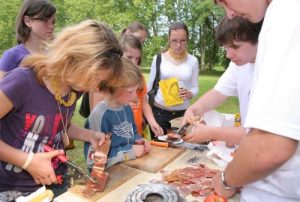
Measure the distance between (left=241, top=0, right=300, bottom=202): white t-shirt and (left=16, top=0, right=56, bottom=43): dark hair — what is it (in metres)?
2.33

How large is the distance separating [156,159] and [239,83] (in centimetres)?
82

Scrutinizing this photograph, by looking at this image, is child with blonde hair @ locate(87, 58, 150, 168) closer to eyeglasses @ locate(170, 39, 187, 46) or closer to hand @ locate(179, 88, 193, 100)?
hand @ locate(179, 88, 193, 100)

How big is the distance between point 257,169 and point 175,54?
118 inches

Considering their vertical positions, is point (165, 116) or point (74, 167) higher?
point (74, 167)

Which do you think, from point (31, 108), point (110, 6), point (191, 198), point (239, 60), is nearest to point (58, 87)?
point (31, 108)

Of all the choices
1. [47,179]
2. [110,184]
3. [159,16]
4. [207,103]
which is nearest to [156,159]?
[110,184]

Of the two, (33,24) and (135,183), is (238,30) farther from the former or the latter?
(33,24)

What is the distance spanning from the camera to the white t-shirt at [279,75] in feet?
2.67

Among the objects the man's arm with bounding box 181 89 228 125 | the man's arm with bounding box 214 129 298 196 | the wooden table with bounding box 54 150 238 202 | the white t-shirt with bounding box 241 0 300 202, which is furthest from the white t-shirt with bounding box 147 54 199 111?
the white t-shirt with bounding box 241 0 300 202

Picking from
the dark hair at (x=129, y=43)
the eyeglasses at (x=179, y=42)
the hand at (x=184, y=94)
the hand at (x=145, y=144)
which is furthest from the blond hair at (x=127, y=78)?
the eyeglasses at (x=179, y=42)

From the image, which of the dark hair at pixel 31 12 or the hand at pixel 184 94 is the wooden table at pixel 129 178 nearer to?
the hand at pixel 184 94

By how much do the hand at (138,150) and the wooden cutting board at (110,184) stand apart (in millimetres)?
182

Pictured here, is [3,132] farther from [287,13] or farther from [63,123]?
[287,13]

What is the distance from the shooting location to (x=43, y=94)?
1671 mm
